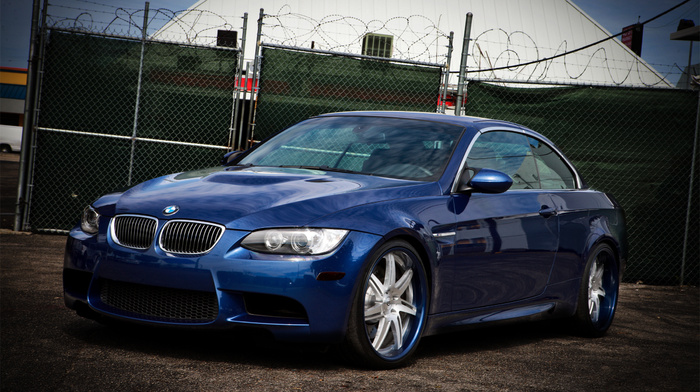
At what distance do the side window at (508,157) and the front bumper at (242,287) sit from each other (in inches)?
60.8

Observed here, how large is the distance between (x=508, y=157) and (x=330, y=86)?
14.8ft

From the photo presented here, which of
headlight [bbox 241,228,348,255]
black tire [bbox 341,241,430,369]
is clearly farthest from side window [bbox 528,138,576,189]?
headlight [bbox 241,228,348,255]

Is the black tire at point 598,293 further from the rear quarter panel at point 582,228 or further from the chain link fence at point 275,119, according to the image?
the chain link fence at point 275,119

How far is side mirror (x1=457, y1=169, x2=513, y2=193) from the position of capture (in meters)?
4.85

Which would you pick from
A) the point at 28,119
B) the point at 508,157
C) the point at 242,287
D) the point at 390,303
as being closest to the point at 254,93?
the point at 28,119

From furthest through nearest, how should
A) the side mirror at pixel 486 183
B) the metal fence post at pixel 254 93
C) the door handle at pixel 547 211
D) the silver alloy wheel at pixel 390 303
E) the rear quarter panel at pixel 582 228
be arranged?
1. the metal fence post at pixel 254 93
2. the rear quarter panel at pixel 582 228
3. the door handle at pixel 547 211
4. the side mirror at pixel 486 183
5. the silver alloy wheel at pixel 390 303

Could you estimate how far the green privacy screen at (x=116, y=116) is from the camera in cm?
968

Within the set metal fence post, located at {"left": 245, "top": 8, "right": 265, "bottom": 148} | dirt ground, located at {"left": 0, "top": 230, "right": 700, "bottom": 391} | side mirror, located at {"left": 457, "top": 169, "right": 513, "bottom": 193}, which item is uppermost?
metal fence post, located at {"left": 245, "top": 8, "right": 265, "bottom": 148}

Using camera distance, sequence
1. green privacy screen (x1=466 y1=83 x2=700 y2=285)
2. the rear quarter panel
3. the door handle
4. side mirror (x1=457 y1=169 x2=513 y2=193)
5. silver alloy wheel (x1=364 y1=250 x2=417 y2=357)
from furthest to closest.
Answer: green privacy screen (x1=466 y1=83 x2=700 y2=285)
the rear quarter panel
the door handle
side mirror (x1=457 y1=169 x2=513 y2=193)
silver alloy wheel (x1=364 y1=250 x2=417 y2=357)

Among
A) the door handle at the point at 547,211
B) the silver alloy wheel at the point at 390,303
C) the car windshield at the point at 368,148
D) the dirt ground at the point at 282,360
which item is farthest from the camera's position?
the door handle at the point at 547,211

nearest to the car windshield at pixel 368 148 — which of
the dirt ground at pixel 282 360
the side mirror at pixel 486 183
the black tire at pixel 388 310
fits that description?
the side mirror at pixel 486 183

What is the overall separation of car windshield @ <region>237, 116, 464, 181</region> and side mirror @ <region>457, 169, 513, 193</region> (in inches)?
7.6

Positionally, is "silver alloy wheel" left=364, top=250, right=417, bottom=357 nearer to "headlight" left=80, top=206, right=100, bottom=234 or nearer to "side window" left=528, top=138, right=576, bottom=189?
"headlight" left=80, top=206, right=100, bottom=234

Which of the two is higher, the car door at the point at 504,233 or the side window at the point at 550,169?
the side window at the point at 550,169
